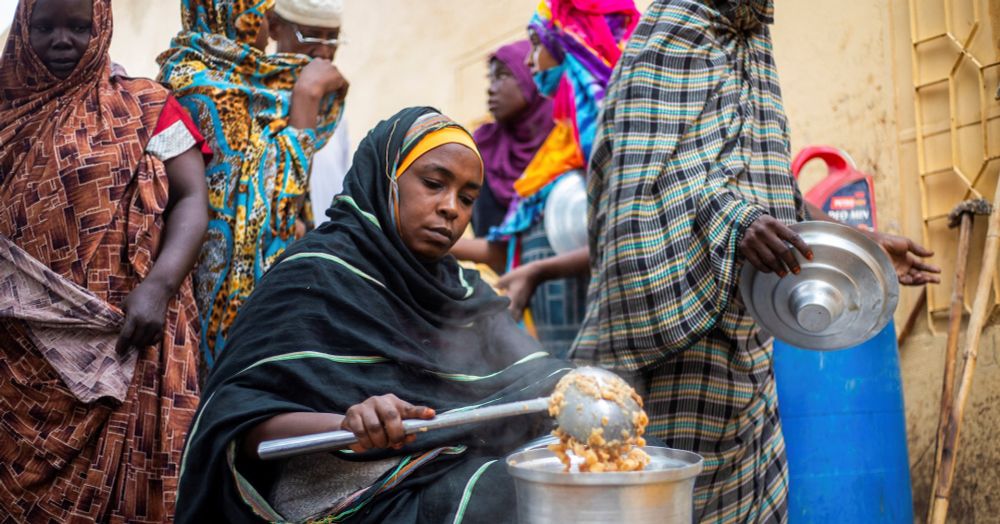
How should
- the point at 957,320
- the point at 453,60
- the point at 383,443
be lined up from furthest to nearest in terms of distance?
the point at 453,60, the point at 957,320, the point at 383,443

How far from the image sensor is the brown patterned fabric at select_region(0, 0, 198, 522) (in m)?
2.83

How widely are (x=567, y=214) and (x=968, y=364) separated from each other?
5.48 ft

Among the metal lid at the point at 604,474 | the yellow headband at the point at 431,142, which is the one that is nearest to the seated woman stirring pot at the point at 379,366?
the yellow headband at the point at 431,142

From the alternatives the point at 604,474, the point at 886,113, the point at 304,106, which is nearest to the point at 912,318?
the point at 886,113

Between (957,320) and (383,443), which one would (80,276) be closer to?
(383,443)

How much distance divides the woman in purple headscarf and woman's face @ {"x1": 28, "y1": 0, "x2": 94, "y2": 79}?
2337mm

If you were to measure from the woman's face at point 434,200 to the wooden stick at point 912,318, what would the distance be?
2.42 metres

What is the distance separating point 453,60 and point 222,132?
375cm

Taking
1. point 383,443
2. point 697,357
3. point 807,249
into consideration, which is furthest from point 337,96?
point 383,443

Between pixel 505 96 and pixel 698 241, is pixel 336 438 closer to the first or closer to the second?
pixel 698 241

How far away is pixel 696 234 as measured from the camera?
3.08 meters

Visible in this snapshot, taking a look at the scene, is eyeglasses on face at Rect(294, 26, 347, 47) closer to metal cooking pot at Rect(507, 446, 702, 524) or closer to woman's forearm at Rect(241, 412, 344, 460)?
woman's forearm at Rect(241, 412, 344, 460)

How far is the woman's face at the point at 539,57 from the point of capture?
4.56 metres

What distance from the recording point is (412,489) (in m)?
2.19
